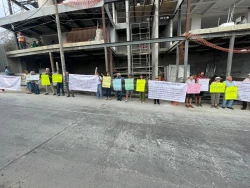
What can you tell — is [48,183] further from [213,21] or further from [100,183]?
[213,21]

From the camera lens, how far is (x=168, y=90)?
595cm

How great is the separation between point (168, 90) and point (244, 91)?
10.5ft

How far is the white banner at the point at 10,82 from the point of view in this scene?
26.6ft

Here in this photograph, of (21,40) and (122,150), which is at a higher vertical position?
(21,40)

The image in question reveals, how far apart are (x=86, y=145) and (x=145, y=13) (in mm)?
10972

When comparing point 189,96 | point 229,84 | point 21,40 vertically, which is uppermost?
point 21,40

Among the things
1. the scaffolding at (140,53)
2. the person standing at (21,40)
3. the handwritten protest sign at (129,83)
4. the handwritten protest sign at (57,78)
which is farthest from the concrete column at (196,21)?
the person standing at (21,40)

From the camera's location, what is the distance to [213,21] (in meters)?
11.4

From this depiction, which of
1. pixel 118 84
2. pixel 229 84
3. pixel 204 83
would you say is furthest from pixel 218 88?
pixel 118 84

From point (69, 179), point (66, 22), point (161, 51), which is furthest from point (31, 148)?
point (161, 51)

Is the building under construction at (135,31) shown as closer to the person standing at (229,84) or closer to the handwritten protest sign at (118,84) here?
the handwritten protest sign at (118,84)

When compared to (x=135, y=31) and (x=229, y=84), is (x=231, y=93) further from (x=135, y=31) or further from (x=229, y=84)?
(x=135, y=31)

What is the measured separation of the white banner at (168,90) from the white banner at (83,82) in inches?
121

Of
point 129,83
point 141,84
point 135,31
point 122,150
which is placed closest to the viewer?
point 122,150
